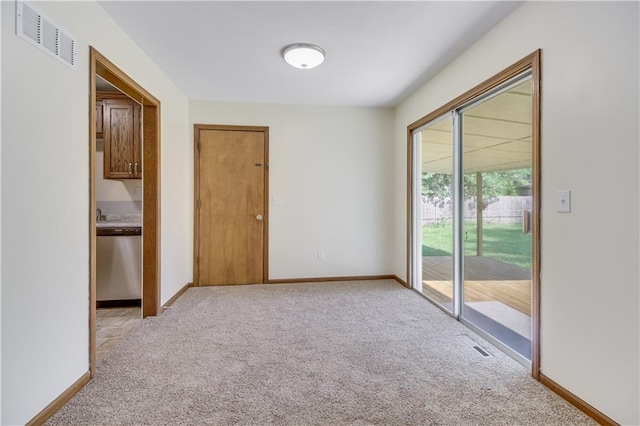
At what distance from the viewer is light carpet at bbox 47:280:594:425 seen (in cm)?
168

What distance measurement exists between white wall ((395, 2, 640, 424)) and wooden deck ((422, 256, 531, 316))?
0.38 meters

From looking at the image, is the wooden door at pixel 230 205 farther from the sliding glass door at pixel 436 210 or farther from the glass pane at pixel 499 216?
the glass pane at pixel 499 216

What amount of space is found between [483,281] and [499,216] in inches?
25.6

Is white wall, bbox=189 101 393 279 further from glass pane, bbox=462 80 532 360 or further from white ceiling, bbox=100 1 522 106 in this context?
glass pane, bbox=462 80 532 360

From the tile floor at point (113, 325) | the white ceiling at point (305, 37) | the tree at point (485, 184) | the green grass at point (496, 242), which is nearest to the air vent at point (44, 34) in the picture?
the white ceiling at point (305, 37)

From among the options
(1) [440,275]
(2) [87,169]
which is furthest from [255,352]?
(1) [440,275]

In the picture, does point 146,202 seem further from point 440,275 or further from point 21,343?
point 440,275

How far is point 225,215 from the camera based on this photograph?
13.9 ft

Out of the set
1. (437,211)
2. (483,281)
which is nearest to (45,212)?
(483,281)

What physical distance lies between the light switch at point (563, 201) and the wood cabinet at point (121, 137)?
12.7ft

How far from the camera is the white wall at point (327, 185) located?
4.31m

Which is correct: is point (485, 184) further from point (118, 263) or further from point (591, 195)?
point (118, 263)

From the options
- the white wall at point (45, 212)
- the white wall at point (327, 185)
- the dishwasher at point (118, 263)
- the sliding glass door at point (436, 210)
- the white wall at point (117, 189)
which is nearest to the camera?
the white wall at point (45, 212)

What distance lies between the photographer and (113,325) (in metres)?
2.95
